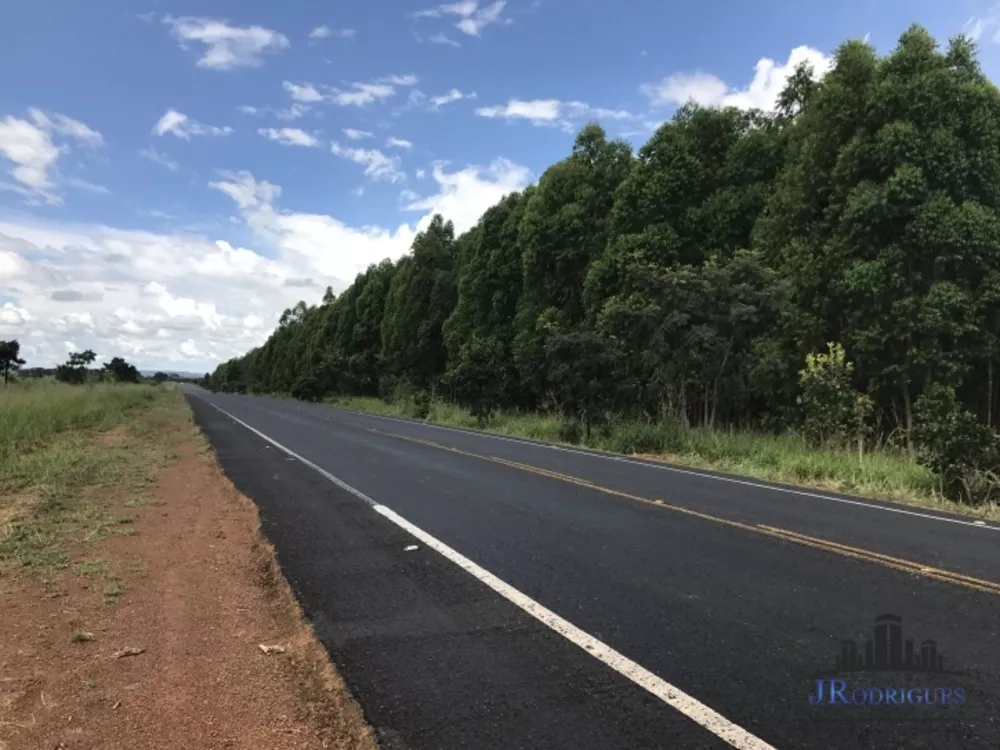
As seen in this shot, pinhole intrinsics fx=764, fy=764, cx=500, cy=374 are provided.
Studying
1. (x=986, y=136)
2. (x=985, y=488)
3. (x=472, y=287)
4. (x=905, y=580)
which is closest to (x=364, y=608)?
(x=905, y=580)

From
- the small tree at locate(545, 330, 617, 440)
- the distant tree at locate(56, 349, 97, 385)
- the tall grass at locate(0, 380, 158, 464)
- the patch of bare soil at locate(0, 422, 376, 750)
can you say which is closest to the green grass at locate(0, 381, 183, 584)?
the tall grass at locate(0, 380, 158, 464)

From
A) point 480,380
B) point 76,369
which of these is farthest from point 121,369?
point 480,380

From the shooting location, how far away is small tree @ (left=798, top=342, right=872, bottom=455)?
17.2 m

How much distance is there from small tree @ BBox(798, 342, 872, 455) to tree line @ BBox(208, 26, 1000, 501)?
1.8 inches

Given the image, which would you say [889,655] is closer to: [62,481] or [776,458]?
[776,458]

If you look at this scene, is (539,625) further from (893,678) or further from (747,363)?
(747,363)

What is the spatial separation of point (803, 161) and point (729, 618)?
18.4 meters

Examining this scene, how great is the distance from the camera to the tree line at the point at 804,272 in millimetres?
17172

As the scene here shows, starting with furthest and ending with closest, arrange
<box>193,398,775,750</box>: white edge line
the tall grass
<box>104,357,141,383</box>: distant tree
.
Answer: <box>104,357,141,383</box>: distant tree → the tall grass → <box>193,398,775,750</box>: white edge line

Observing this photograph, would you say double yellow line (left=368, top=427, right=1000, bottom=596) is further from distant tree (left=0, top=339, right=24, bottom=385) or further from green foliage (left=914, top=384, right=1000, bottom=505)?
distant tree (left=0, top=339, right=24, bottom=385)

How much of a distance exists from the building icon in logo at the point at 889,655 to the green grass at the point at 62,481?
561 centimetres

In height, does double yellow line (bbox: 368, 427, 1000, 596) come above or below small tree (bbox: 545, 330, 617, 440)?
below

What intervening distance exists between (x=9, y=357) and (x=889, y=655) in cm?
5384

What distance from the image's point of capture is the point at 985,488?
11.8 m
